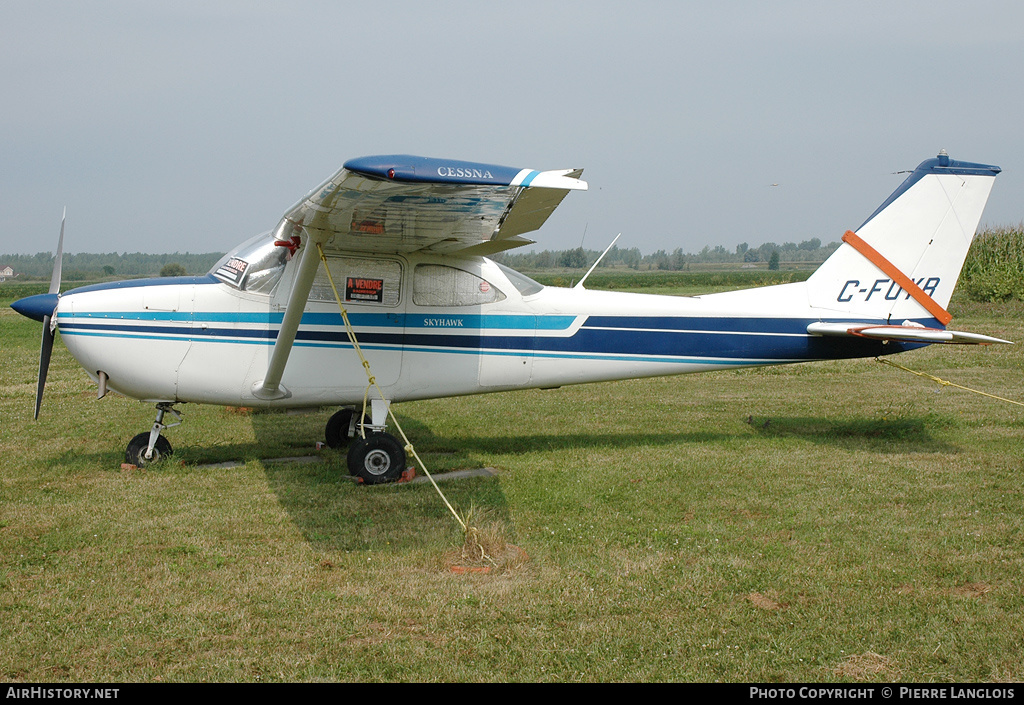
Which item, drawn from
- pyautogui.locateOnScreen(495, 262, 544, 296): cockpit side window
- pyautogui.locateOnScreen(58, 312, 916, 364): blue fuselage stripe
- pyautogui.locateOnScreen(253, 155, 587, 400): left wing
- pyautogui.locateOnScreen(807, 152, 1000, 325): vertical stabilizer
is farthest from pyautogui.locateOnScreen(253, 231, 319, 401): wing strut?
pyautogui.locateOnScreen(807, 152, 1000, 325): vertical stabilizer

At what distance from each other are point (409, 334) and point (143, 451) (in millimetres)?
2783

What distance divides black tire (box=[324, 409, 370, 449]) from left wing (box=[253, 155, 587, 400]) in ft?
4.79

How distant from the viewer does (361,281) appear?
7305mm

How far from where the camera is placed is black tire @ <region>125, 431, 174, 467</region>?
7.49 metres

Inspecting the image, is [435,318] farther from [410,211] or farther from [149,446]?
[149,446]

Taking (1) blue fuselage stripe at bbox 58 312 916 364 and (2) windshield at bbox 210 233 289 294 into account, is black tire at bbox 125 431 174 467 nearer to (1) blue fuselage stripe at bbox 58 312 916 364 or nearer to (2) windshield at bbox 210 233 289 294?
(1) blue fuselage stripe at bbox 58 312 916 364

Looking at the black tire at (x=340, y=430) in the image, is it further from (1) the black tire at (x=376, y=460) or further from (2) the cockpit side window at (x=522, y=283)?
(2) the cockpit side window at (x=522, y=283)

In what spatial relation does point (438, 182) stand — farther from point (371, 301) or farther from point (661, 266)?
point (661, 266)

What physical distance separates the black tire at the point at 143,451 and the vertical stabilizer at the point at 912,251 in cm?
687

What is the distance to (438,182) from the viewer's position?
4.34 m

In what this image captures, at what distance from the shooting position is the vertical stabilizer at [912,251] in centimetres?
830
